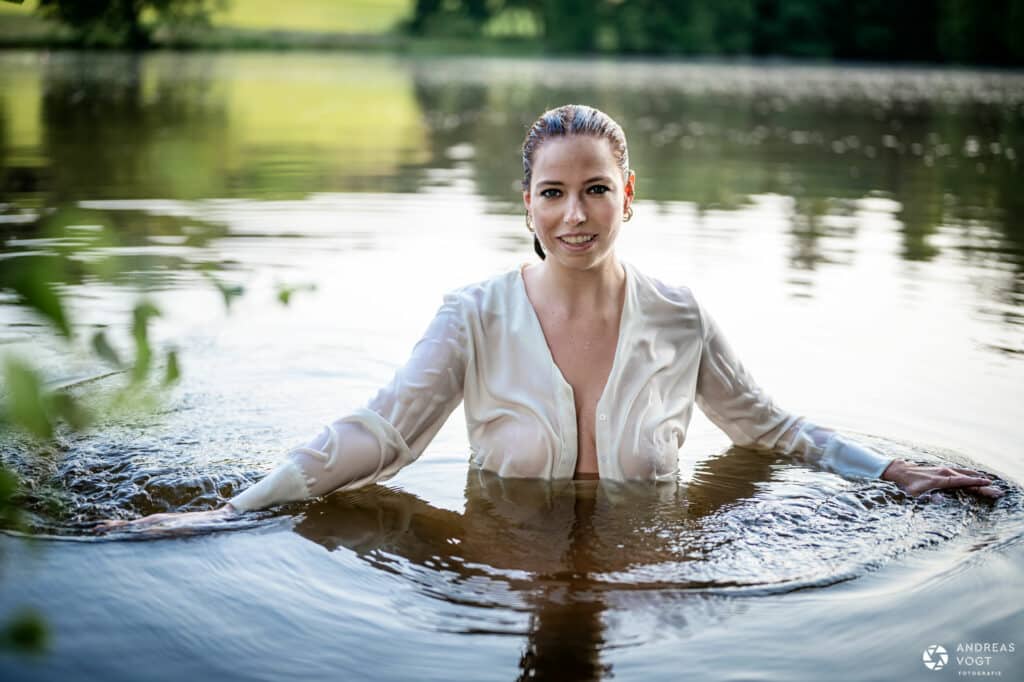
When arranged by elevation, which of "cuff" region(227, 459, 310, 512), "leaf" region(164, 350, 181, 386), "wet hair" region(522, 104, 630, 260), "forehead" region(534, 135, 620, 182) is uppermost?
"wet hair" region(522, 104, 630, 260)

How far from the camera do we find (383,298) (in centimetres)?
678

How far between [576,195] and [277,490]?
130 centimetres

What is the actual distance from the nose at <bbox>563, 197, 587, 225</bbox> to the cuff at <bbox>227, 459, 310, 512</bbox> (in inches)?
44.5

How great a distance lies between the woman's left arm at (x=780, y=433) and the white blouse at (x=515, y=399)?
0.04m

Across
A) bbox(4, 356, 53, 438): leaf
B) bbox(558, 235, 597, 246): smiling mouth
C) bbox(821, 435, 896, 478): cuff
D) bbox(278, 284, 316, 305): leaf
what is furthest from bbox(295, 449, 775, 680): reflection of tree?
bbox(4, 356, 53, 438): leaf

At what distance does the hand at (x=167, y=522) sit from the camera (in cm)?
339

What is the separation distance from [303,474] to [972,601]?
1.99 m

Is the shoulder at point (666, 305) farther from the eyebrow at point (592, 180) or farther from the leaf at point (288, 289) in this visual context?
the leaf at point (288, 289)

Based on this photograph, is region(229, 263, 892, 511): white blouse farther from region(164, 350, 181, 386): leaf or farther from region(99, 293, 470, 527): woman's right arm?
region(164, 350, 181, 386): leaf

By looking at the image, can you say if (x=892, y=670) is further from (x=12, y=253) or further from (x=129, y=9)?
(x=12, y=253)

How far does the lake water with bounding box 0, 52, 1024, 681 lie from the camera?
9.18 feet

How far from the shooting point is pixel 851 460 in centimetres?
402

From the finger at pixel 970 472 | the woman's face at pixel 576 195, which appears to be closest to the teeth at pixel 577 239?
the woman's face at pixel 576 195

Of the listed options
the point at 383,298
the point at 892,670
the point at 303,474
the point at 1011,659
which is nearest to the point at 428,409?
the point at 303,474
